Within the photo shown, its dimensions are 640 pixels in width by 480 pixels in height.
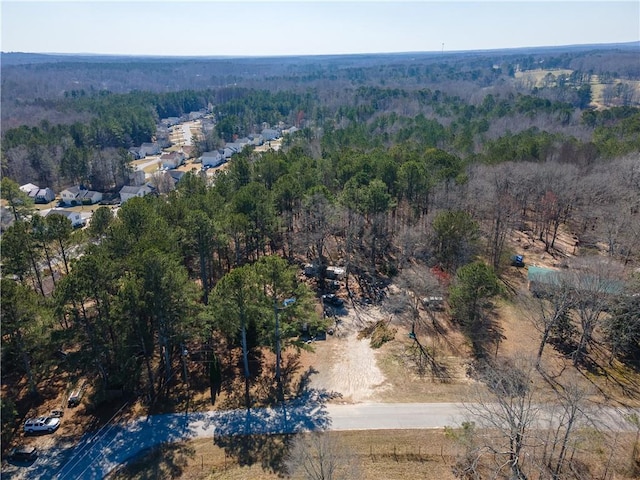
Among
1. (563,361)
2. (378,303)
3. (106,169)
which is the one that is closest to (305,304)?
(378,303)

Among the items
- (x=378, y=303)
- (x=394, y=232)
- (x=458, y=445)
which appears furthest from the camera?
(x=394, y=232)

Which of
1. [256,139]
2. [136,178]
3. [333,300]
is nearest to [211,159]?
[136,178]

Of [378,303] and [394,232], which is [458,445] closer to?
[378,303]

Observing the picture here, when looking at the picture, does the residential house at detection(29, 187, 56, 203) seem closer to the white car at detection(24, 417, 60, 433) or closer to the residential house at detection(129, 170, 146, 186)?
the residential house at detection(129, 170, 146, 186)

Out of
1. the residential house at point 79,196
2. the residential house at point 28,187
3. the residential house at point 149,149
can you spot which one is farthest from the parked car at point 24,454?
the residential house at point 149,149

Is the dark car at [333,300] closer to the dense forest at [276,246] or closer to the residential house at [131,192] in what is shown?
the dense forest at [276,246]
